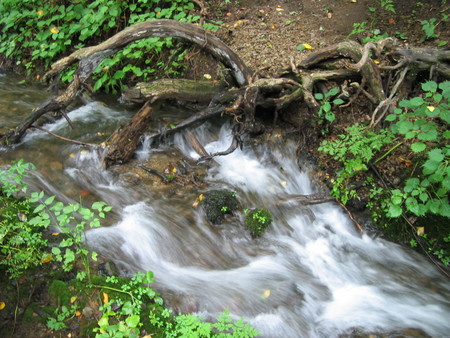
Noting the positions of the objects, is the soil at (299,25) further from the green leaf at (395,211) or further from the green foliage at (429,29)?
the green leaf at (395,211)

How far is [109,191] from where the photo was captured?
4730 mm

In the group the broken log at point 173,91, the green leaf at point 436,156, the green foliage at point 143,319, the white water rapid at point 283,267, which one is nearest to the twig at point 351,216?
the white water rapid at point 283,267

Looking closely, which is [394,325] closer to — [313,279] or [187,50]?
[313,279]

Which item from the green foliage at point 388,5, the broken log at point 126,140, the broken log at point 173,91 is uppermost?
the green foliage at point 388,5

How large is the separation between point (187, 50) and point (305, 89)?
2.45 m

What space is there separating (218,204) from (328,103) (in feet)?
6.64

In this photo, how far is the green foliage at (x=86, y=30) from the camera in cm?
638

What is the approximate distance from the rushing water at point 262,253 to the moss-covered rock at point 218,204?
0.36ft

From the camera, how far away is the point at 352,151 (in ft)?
13.9

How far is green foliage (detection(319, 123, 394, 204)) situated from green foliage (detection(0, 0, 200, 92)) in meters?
3.22

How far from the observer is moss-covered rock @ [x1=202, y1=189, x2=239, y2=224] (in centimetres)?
436

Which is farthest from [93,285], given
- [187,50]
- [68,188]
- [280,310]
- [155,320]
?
[187,50]

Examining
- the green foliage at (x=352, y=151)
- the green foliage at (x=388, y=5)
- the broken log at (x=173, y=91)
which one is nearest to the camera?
the green foliage at (x=352, y=151)

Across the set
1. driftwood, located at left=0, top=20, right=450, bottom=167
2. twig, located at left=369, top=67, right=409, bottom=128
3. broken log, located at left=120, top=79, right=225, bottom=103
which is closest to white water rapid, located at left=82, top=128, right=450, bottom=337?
driftwood, located at left=0, top=20, right=450, bottom=167
